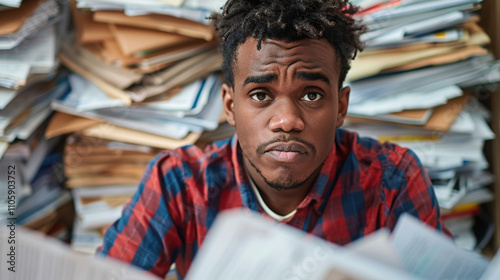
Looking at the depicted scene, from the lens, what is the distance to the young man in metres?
0.78

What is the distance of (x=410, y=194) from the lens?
0.92m

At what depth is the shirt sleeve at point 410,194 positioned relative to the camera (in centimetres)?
90

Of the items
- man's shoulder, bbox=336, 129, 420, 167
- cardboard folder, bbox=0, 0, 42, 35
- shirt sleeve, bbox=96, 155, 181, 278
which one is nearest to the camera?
shirt sleeve, bbox=96, 155, 181, 278

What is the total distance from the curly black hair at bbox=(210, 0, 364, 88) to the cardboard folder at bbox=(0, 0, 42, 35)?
0.58 m

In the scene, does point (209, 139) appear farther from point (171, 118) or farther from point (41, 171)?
point (41, 171)

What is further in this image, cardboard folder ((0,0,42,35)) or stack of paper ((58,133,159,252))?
stack of paper ((58,133,159,252))

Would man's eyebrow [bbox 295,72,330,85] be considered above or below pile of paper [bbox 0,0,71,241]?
above

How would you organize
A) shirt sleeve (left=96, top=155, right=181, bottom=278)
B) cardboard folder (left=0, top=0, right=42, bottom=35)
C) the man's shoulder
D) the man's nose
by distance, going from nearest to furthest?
the man's nose → shirt sleeve (left=96, top=155, right=181, bottom=278) → the man's shoulder → cardboard folder (left=0, top=0, right=42, bottom=35)

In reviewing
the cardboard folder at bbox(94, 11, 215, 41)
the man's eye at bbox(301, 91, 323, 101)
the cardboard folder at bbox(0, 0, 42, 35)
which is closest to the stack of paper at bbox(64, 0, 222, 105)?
the cardboard folder at bbox(94, 11, 215, 41)

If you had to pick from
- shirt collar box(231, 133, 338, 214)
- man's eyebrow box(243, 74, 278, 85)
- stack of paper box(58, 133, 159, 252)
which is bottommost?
stack of paper box(58, 133, 159, 252)

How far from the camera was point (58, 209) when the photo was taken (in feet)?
4.36

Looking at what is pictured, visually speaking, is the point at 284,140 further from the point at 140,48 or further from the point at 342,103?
the point at 140,48

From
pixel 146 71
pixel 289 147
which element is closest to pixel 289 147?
pixel 289 147

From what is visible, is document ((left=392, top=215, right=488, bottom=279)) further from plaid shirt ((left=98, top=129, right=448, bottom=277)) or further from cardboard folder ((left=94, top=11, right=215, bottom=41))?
cardboard folder ((left=94, top=11, right=215, bottom=41))
